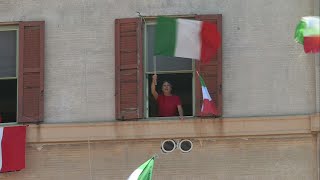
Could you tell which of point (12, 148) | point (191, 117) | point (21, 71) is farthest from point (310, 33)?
point (12, 148)

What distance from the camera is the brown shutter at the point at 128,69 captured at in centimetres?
1603

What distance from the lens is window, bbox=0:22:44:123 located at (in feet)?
53.5

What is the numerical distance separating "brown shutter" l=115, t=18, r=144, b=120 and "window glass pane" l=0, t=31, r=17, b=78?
1.89m

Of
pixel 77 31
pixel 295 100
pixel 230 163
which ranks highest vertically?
pixel 77 31

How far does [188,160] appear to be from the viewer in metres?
15.8

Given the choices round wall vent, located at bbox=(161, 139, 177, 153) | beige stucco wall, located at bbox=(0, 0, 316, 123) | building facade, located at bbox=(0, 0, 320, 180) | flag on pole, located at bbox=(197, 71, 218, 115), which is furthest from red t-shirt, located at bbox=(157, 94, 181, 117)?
beige stucco wall, located at bbox=(0, 0, 316, 123)

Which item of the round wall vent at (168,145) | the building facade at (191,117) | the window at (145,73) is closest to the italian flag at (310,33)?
the building facade at (191,117)

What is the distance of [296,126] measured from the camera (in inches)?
612

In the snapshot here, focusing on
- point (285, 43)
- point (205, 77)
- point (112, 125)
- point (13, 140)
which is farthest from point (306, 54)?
point (13, 140)

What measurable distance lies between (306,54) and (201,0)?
2026mm

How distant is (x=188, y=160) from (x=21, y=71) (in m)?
3.28

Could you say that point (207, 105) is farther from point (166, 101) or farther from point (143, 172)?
point (143, 172)

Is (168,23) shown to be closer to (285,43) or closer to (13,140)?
(285,43)

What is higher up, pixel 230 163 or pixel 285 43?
pixel 285 43
